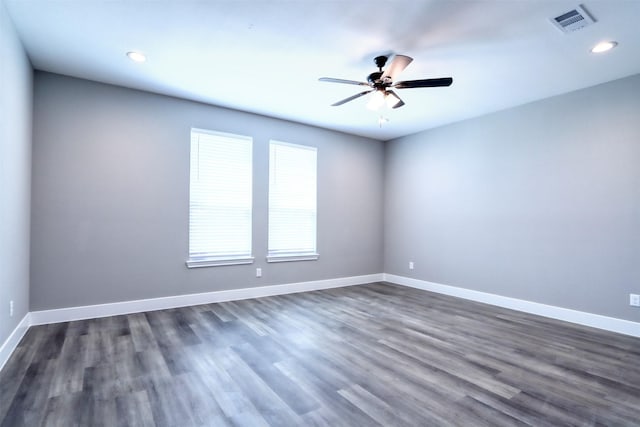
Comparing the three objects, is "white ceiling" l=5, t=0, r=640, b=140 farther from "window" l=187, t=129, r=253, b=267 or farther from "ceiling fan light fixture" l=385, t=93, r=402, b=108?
"window" l=187, t=129, r=253, b=267

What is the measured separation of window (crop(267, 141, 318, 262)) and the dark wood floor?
147cm

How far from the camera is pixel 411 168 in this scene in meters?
5.87

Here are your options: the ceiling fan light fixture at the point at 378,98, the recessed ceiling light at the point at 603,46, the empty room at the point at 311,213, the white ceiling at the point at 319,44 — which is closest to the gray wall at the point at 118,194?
the empty room at the point at 311,213

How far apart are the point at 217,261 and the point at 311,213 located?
1.77 metres

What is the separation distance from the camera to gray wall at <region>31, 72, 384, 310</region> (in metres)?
3.49

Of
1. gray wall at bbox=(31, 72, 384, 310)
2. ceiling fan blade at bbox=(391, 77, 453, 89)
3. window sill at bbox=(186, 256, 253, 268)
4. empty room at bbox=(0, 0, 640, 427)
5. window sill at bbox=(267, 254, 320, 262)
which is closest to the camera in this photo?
empty room at bbox=(0, 0, 640, 427)

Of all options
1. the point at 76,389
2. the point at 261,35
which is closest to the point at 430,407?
the point at 76,389

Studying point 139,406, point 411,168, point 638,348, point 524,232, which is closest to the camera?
point 139,406

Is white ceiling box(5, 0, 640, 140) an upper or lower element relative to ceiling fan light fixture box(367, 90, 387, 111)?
upper

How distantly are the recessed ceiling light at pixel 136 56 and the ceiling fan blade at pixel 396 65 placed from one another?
2.37 meters

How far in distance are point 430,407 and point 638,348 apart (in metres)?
2.55

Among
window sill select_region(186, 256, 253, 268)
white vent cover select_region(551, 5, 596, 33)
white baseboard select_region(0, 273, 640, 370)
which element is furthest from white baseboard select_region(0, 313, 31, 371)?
white vent cover select_region(551, 5, 596, 33)

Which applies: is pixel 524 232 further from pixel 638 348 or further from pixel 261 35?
pixel 261 35

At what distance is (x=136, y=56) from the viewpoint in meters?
3.13
